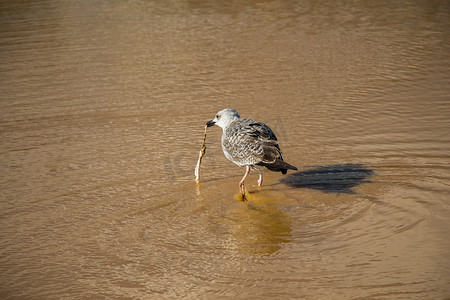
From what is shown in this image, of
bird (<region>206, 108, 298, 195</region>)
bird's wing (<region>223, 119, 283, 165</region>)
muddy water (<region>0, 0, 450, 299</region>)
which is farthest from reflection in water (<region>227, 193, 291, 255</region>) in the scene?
bird's wing (<region>223, 119, 283, 165</region>)

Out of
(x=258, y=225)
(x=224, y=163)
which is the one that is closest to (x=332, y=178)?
(x=258, y=225)

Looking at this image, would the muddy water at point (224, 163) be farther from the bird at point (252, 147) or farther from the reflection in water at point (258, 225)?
the bird at point (252, 147)

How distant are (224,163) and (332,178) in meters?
1.61

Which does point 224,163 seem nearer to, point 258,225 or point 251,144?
point 251,144

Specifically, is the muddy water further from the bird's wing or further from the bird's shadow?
the bird's wing

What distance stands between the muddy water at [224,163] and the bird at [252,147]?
18.2 inches

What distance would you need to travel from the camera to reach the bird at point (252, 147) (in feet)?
21.3

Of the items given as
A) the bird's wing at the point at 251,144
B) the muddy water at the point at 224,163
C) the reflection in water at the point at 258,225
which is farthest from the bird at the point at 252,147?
the muddy water at the point at 224,163

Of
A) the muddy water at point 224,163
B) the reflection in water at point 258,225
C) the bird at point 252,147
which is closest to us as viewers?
the muddy water at point 224,163

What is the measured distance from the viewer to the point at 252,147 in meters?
6.65

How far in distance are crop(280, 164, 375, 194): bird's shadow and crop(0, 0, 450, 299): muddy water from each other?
3cm

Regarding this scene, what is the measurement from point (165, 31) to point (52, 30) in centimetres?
353

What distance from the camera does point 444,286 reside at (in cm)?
475

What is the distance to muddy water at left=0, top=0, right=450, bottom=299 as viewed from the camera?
5230 mm
